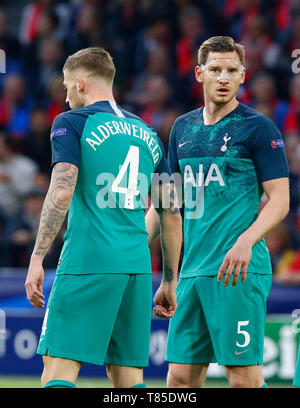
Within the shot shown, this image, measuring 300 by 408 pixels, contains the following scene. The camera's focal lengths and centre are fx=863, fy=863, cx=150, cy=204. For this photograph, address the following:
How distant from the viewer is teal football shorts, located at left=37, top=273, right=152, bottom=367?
13.8 feet

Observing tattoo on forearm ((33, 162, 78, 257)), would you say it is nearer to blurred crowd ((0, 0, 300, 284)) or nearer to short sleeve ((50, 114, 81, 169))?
short sleeve ((50, 114, 81, 169))

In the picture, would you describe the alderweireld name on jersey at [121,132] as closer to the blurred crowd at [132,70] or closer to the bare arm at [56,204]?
the bare arm at [56,204]

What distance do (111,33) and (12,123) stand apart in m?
1.92

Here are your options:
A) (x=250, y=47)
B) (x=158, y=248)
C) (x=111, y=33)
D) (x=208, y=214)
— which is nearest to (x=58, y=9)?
(x=111, y=33)

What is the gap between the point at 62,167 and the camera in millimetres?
4195

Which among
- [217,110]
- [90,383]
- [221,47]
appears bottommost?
[90,383]

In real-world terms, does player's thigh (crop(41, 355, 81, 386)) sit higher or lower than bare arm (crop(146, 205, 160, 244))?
lower

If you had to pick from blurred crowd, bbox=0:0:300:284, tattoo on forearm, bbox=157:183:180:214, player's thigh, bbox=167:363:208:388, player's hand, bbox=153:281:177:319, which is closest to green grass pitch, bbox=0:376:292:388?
blurred crowd, bbox=0:0:300:284

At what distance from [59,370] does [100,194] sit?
88 centimetres

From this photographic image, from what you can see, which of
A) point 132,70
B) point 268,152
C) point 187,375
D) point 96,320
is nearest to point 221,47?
point 268,152

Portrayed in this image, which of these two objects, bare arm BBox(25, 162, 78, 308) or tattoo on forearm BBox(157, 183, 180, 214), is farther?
tattoo on forearm BBox(157, 183, 180, 214)

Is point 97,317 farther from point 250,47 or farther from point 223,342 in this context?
point 250,47

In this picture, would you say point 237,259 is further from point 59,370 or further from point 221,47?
point 221,47

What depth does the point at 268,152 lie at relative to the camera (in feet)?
15.5
